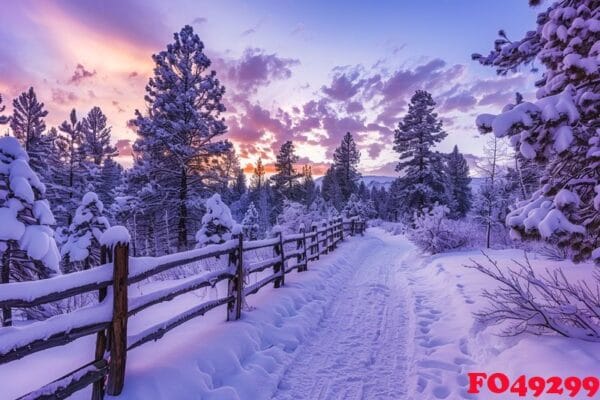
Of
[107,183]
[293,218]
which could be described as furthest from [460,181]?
[107,183]

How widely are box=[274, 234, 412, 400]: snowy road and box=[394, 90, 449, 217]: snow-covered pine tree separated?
22205mm

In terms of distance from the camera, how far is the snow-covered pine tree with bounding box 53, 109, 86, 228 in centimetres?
2961

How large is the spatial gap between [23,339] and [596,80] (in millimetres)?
6802

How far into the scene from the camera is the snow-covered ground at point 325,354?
3795 millimetres

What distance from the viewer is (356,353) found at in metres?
5.16

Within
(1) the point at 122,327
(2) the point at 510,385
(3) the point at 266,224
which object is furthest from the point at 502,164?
(3) the point at 266,224

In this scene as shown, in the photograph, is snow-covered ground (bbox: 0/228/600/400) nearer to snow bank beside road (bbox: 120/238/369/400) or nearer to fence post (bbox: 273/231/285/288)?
snow bank beside road (bbox: 120/238/369/400)

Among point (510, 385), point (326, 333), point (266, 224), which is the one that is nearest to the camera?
point (510, 385)

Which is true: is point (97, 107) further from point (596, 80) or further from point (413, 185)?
point (596, 80)

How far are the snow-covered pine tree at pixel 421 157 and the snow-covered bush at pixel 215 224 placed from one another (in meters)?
18.9

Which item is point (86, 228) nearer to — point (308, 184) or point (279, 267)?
point (279, 267)

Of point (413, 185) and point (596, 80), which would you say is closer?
point (596, 80)

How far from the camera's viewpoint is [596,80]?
4457 mm

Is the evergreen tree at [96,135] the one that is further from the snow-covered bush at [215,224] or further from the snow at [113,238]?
→ the snow at [113,238]
